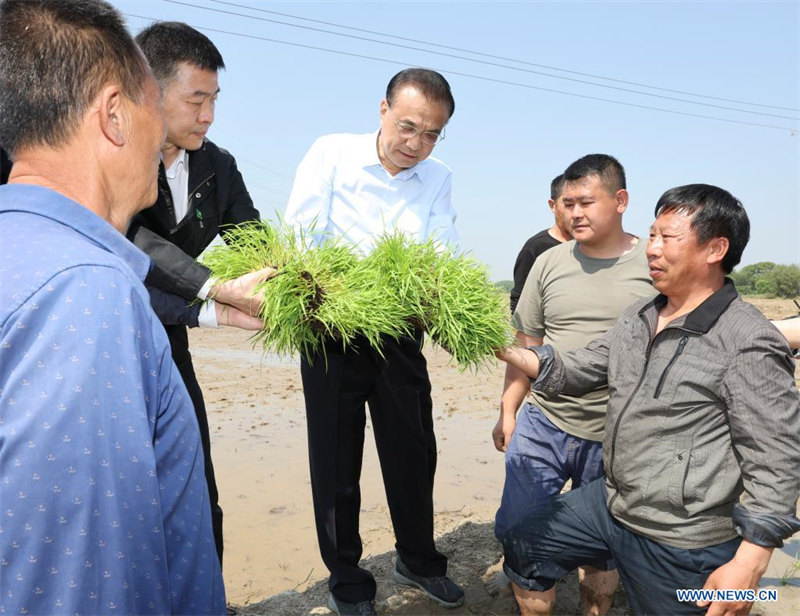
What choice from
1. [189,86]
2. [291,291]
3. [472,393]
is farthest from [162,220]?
[472,393]

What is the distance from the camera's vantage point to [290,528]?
16.0ft

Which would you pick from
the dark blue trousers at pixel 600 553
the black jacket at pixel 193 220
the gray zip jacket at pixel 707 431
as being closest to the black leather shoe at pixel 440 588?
the dark blue trousers at pixel 600 553

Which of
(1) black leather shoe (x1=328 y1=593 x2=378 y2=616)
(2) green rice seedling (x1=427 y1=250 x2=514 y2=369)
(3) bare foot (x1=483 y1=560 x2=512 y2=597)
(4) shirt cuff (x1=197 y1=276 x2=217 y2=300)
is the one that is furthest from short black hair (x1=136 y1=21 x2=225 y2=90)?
(3) bare foot (x1=483 y1=560 x2=512 y2=597)

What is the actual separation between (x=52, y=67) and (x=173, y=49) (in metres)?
1.61

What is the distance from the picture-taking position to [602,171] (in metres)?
3.53

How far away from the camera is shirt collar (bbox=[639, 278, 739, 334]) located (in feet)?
8.65

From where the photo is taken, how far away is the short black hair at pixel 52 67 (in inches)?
48.3

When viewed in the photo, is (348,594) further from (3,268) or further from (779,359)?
(3,268)

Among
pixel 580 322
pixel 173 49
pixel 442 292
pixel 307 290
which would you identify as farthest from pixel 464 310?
pixel 173 49

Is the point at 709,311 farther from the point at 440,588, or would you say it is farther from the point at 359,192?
the point at 440,588

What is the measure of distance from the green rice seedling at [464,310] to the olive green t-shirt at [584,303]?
2.74 feet

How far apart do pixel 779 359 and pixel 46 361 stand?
2.40m

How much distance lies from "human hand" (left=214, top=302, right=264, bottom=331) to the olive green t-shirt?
5.26 feet

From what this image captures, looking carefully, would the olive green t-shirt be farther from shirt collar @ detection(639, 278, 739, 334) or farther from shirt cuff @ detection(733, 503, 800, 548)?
shirt cuff @ detection(733, 503, 800, 548)
